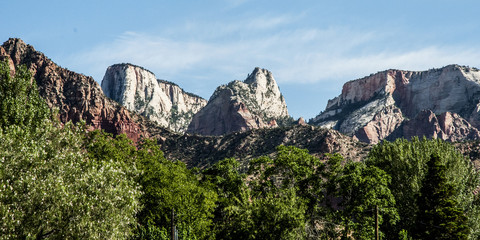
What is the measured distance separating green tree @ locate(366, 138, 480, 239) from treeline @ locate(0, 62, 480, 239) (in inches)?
5.3

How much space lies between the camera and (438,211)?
42.7m

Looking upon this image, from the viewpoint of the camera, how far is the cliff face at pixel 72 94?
141000 mm

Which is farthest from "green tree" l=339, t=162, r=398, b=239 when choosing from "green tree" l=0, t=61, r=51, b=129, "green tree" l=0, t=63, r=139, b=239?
"green tree" l=0, t=61, r=51, b=129

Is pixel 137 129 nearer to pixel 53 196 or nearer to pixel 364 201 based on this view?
pixel 364 201

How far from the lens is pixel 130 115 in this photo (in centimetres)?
15962

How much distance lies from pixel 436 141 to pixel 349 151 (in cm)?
7741

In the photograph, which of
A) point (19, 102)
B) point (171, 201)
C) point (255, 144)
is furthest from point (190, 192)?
point (255, 144)

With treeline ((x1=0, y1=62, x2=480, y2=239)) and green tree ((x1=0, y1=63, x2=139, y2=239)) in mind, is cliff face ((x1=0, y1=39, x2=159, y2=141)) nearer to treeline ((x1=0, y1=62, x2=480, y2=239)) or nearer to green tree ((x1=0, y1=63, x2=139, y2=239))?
treeline ((x1=0, y1=62, x2=480, y2=239))

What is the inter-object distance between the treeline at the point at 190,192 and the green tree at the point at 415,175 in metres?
0.13

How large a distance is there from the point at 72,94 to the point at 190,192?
115 m

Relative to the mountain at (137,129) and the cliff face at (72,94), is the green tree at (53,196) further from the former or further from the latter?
the cliff face at (72,94)

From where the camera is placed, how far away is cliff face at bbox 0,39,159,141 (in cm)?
14100

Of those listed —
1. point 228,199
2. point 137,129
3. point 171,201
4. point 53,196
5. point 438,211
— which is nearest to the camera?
point 53,196

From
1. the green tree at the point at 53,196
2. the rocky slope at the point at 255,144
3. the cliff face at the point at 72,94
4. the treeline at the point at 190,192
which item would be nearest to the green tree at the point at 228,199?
the treeline at the point at 190,192
